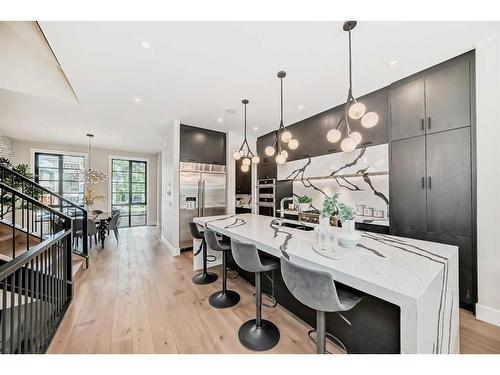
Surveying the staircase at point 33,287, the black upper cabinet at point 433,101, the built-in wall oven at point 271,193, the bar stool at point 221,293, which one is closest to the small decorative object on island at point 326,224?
the bar stool at point 221,293

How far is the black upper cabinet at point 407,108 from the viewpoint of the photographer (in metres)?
2.48

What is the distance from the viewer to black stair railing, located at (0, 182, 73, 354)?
1.32 meters

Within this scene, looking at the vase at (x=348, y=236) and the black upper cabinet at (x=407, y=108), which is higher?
the black upper cabinet at (x=407, y=108)

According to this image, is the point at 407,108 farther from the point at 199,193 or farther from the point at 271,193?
the point at 199,193

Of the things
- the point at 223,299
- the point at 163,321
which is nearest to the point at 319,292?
the point at 223,299

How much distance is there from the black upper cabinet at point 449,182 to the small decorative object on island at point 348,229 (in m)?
1.55

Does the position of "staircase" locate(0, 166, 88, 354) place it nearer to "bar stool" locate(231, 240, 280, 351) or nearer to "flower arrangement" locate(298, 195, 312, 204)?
"bar stool" locate(231, 240, 280, 351)

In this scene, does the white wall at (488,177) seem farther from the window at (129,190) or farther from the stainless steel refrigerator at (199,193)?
the window at (129,190)

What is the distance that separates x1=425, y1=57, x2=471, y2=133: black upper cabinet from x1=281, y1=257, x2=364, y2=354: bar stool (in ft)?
7.76

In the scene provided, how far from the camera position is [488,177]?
1.96 metres

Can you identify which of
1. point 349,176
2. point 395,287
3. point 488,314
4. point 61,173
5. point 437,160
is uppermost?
point 61,173

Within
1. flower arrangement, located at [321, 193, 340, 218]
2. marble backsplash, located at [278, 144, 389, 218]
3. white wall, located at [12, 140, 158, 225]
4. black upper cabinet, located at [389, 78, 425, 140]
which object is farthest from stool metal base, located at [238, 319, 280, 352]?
white wall, located at [12, 140, 158, 225]

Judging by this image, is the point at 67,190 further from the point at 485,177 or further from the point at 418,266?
the point at 485,177

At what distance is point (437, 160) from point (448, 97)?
0.72 m
